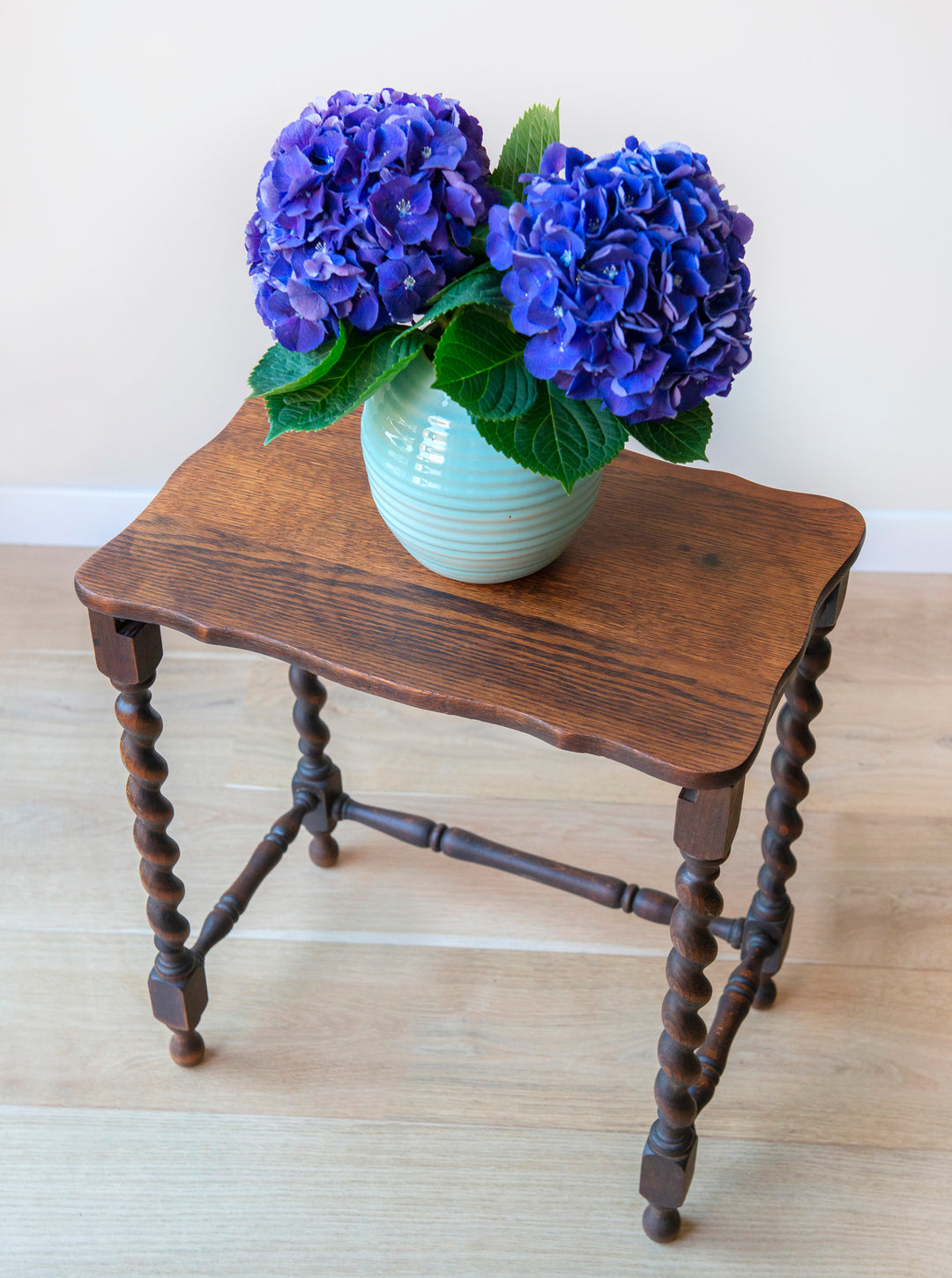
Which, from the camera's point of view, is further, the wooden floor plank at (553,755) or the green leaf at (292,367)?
the wooden floor plank at (553,755)

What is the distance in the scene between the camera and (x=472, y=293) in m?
0.89

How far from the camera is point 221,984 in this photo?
151cm

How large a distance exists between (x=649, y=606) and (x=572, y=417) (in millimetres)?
211

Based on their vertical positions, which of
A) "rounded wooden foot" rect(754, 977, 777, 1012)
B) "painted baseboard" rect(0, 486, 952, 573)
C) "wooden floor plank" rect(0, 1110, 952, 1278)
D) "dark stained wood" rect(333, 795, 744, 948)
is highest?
"painted baseboard" rect(0, 486, 952, 573)

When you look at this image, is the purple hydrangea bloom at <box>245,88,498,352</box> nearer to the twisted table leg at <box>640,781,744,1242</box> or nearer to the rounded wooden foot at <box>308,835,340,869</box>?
the twisted table leg at <box>640,781,744,1242</box>

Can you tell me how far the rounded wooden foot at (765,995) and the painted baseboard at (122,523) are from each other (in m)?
0.94

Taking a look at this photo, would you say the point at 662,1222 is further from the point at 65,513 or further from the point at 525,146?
the point at 65,513

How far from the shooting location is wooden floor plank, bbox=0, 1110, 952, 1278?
4.13 feet

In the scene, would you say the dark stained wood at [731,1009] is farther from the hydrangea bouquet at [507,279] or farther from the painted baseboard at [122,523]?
the painted baseboard at [122,523]

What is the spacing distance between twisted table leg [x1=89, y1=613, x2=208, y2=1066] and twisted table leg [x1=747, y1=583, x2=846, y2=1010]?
62 centimetres

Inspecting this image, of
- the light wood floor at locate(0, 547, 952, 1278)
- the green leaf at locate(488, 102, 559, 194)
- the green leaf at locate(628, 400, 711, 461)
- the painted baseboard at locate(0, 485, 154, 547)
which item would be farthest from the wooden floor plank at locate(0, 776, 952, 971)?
the green leaf at locate(488, 102, 559, 194)

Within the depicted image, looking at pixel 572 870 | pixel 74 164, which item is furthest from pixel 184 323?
pixel 572 870

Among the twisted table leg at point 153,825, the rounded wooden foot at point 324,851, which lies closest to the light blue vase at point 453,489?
the twisted table leg at point 153,825

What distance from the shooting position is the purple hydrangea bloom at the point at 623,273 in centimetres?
83
